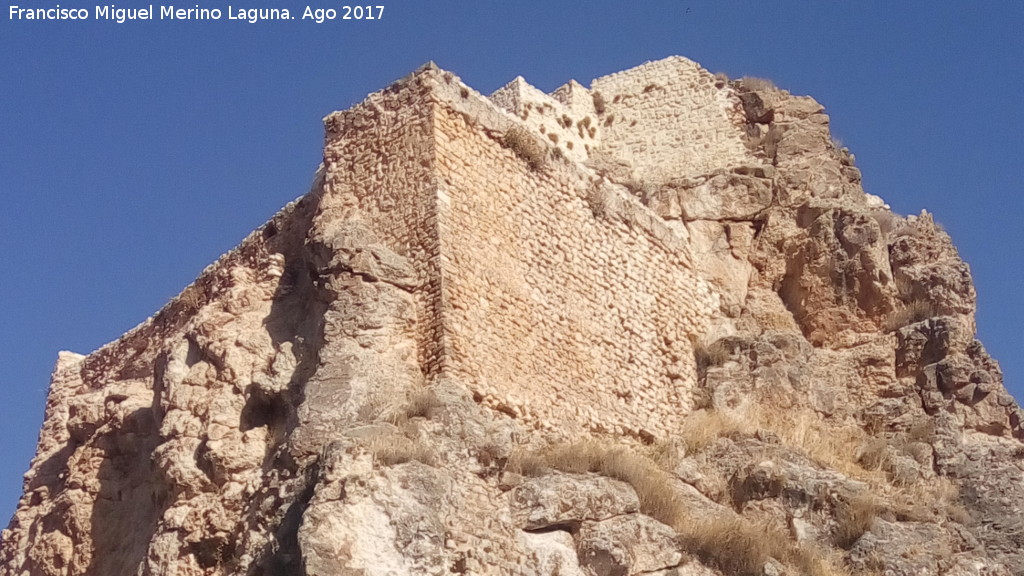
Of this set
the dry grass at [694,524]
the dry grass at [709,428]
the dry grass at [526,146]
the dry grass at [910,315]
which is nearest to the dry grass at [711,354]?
the dry grass at [709,428]

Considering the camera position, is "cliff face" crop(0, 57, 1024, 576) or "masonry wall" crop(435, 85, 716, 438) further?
"masonry wall" crop(435, 85, 716, 438)

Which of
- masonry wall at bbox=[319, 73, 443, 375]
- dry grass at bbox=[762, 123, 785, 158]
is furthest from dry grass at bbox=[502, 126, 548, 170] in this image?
dry grass at bbox=[762, 123, 785, 158]

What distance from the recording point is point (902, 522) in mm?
12211

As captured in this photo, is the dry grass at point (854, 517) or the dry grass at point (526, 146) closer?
the dry grass at point (854, 517)

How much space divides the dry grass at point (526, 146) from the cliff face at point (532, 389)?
1.0 inches

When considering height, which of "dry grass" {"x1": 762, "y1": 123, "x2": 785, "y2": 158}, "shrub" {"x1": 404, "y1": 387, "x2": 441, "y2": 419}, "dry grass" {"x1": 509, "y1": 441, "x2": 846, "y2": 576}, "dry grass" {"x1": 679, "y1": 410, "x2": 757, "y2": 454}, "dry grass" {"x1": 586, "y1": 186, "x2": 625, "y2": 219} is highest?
"dry grass" {"x1": 762, "y1": 123, "x2": 785, "y2": 158}

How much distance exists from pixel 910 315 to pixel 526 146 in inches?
192

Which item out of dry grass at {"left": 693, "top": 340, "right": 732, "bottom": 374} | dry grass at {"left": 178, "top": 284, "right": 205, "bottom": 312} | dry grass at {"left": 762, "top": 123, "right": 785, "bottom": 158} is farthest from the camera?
dry grass at {"left": 762, "top": 123, "right": 785, "bottom": 158}

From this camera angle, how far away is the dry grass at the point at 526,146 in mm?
13594

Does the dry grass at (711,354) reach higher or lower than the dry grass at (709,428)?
higher

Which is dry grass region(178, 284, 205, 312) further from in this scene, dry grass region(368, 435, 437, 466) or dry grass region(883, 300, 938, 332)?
dry grass region(883, 300, 938, 332)

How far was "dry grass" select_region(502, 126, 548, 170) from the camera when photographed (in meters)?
13.6

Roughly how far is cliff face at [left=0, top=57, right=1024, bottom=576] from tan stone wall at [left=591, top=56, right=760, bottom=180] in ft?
1.82

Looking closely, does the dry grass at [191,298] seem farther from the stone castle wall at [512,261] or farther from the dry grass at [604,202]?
the dry grass at [604,202]
